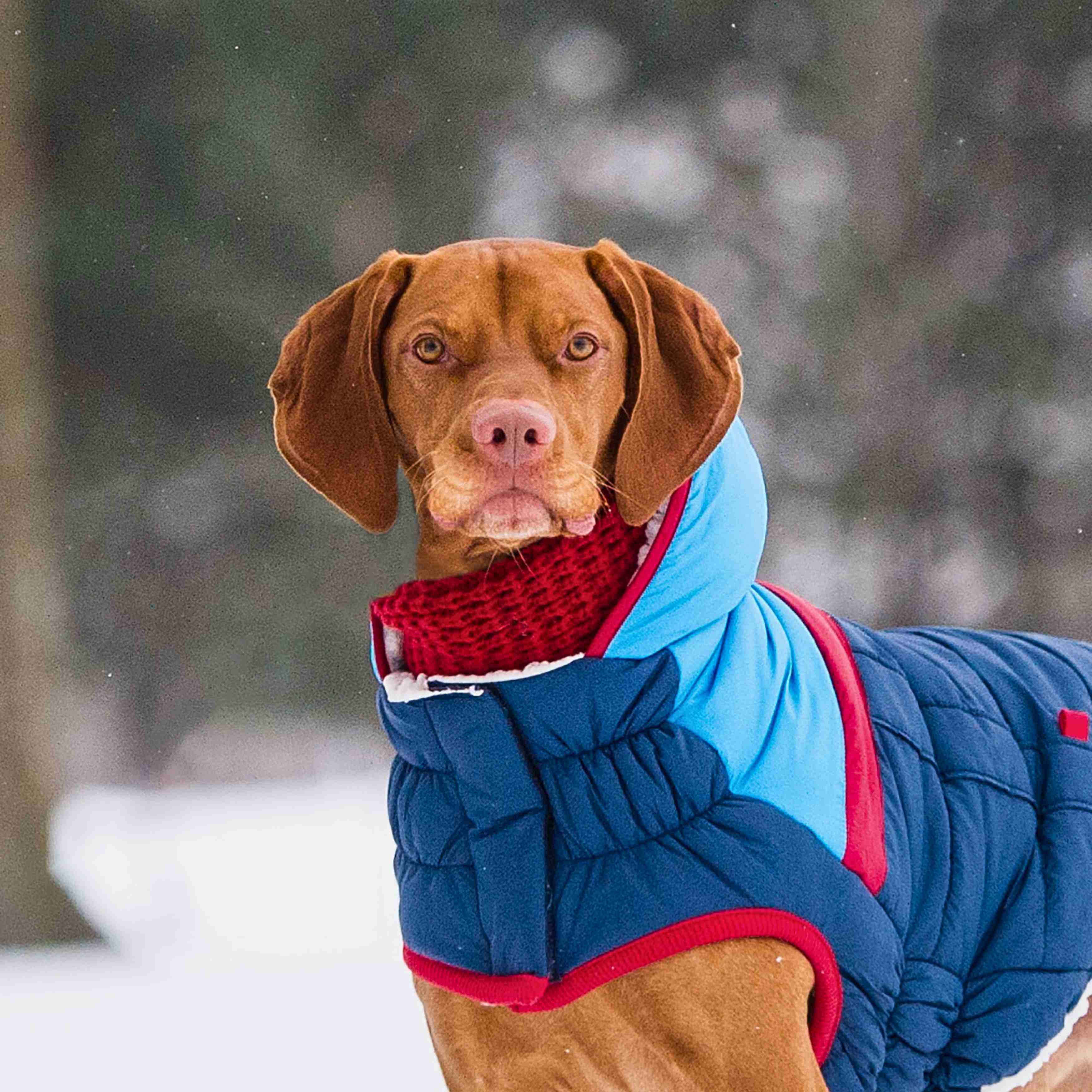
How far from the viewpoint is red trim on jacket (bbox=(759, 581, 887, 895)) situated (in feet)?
6.00

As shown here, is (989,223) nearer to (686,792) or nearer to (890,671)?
(890,671)

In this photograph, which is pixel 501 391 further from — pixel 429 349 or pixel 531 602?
pixel 531 602

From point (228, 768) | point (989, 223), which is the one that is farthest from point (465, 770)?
point (989, 223)

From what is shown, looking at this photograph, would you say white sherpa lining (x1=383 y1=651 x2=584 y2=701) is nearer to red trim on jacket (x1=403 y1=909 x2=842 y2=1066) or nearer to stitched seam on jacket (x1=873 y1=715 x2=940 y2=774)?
red trim on jacket (x1=403 y1=909 x2=842 y2=1066)

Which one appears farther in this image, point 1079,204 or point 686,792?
point 1079,204

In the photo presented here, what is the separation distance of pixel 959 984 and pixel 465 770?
2.45 ft

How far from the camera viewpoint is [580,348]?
1879 mm

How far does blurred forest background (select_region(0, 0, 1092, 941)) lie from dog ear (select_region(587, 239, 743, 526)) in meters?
2.21

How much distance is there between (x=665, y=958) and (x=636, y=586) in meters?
0.44

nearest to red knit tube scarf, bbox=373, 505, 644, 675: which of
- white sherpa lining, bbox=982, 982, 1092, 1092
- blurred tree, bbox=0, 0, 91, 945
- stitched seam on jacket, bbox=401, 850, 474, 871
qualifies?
stitched seam on jacket, bbox=401, 850, 474, 871

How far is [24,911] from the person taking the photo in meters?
4.11

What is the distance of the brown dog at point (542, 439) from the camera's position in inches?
69.6

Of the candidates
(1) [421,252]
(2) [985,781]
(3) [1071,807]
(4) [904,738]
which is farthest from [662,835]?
(1) [421,252]

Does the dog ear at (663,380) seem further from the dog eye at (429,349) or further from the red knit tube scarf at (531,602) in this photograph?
the dog eye at (429,349)
